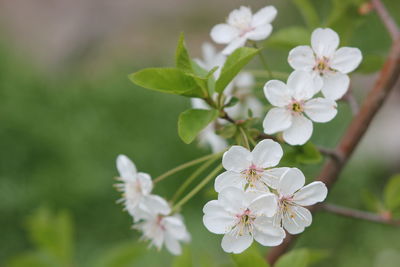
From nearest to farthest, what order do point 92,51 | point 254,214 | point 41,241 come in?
point 254,214
point 41,241
point 92,51

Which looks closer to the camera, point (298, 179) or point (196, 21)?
point (298, 179)

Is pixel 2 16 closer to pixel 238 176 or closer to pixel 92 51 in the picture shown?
pixel 92 51

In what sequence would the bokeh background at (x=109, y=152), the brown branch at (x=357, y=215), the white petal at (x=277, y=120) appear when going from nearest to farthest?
1. the white petal at (x=277, y=120)
2. the brown branch at (x=357, y=215)
3. the bokeh background at (x=109, y=152)

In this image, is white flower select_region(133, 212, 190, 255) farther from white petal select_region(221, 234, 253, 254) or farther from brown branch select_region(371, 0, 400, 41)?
brown branch select_region(371, 0, 400, 41)

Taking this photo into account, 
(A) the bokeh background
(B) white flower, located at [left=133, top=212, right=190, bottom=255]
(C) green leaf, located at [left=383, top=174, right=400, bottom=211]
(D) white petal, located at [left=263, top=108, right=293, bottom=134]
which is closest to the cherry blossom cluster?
(B) white flower, located at [left=133, top=212, right=190, bottom=255]

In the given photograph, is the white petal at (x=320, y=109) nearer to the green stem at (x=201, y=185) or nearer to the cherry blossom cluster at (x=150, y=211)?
the green stem at (x=201, y=185)

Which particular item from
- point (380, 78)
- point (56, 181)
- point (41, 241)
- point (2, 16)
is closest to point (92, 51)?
point (2, 16)

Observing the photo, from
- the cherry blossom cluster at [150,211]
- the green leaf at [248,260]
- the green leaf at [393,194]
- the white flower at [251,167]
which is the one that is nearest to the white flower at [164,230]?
the cherry blossom cluster at [150,211]
